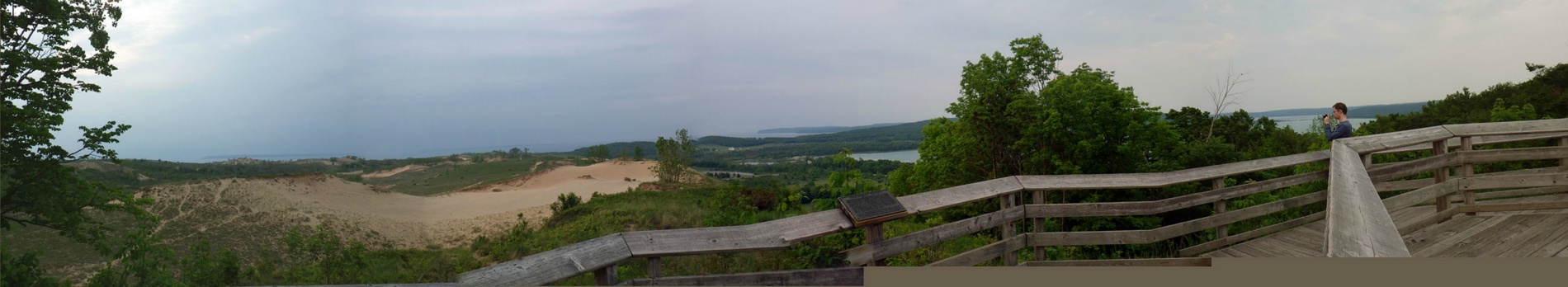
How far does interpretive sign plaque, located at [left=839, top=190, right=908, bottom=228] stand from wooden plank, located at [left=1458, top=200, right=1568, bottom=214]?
17.9 feet

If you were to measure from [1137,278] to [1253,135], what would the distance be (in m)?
29.1

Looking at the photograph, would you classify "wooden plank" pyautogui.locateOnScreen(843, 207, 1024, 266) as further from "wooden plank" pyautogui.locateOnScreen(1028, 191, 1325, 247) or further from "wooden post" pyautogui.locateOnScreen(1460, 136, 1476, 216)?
"wooden post" pyautogui.locateOnScreen(1460, 136, 1476, 216)

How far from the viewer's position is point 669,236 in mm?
2443

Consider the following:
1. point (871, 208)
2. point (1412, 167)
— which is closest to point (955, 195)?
point (871, 208)

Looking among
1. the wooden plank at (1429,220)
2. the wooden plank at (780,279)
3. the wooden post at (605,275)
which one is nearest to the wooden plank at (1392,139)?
the wooden plank at (1429,220)

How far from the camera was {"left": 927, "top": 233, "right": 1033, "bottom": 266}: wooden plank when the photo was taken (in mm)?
3629

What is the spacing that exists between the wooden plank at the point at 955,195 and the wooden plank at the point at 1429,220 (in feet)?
11.3

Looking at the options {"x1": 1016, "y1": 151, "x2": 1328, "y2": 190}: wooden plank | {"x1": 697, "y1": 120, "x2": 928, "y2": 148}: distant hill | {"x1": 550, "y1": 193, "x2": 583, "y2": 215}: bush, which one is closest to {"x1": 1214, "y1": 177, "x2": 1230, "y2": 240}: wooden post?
{"x1": 1016, "y1": 151, "x2": 1328, "y2": 190}: wooden plank

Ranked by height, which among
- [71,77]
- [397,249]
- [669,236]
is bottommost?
[397,249]

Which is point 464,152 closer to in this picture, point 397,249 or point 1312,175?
point 397,249

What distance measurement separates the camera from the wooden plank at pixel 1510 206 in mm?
4953

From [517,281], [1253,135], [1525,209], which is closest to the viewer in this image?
[517,281]

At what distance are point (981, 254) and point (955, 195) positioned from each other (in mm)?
563

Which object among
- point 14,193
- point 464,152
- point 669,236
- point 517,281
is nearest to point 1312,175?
point 669,236
